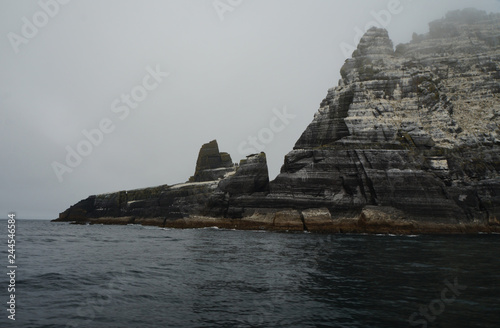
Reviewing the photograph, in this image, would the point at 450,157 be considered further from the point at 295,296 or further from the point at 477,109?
the point at 295,296

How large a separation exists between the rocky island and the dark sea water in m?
22.6

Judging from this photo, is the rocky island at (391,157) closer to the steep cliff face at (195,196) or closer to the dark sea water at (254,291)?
the steep cliff face at (195,196)

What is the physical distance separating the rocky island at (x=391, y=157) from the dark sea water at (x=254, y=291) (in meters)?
22.6

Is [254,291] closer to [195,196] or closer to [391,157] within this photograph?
[391,157]

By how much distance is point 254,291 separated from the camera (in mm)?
11445

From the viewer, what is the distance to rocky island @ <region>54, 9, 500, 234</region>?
4012cm

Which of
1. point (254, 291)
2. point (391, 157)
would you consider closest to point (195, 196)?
point (391, 157)

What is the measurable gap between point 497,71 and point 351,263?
55.0 m

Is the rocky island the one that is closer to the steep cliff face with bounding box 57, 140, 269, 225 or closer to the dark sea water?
the steep cliff face with bounding box 57, 140, 269, 225

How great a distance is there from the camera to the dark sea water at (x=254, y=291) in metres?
8.53

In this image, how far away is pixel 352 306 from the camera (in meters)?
9.70

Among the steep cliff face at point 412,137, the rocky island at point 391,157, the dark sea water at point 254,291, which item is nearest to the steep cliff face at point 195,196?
the rocky island at point 391,157

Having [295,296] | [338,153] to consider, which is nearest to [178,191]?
[338,153]

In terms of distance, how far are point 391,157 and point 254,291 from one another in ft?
125
